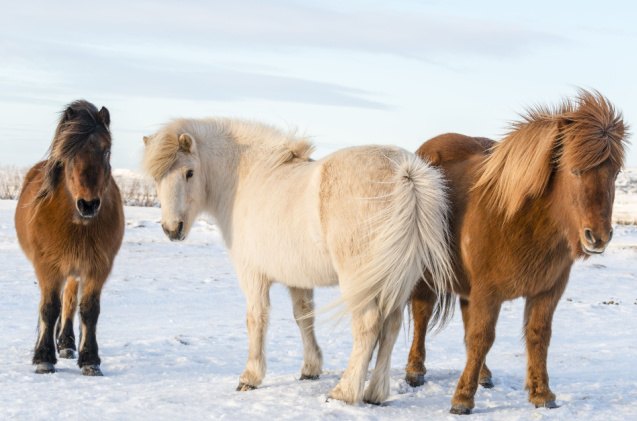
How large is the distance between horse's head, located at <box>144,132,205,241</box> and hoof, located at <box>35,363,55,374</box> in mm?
1711

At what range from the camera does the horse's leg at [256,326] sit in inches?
232

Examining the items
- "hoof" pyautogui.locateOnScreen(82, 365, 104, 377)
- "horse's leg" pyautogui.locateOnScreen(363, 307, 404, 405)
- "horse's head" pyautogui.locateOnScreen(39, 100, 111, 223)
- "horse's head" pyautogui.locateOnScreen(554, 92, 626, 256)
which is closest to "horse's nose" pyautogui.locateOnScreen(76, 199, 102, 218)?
"horse's head" pyautogui.locateOnScreen(39, 100, 111, 223)

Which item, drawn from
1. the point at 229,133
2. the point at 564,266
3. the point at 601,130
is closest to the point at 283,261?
the point at 229,133

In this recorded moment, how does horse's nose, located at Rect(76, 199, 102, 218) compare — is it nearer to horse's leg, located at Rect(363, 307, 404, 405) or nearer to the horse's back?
horse's leg, located at Rect(363, 307, 404, 405)

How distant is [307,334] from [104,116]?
8.55 feet

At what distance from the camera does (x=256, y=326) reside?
595 cm

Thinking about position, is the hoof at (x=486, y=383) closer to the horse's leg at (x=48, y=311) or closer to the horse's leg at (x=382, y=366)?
the horse's leg at (x=382, y=366)

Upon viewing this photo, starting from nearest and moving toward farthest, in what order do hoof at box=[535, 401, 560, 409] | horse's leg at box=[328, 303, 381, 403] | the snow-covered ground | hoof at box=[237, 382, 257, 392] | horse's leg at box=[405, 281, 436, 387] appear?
horse's leg at box=[328, 303, 381, 403] → the snow-covered ground → hoof at box=[535, 401, 560, 409] → hoof at box=[237, 382, 257, 392] → horse's leg at box=[405, 281, 436, 387]

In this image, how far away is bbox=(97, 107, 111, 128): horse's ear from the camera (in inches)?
268

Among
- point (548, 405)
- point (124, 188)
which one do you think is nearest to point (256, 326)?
point (548, 405)

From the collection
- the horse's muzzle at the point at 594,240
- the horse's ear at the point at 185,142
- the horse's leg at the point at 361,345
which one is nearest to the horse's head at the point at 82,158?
the horse's ear at the point at 185,142

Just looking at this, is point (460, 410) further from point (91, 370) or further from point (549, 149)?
point (91, 370)

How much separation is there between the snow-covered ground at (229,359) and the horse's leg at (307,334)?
125 mm

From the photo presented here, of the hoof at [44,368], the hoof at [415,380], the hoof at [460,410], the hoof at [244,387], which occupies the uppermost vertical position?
the hoof at [460,410]
